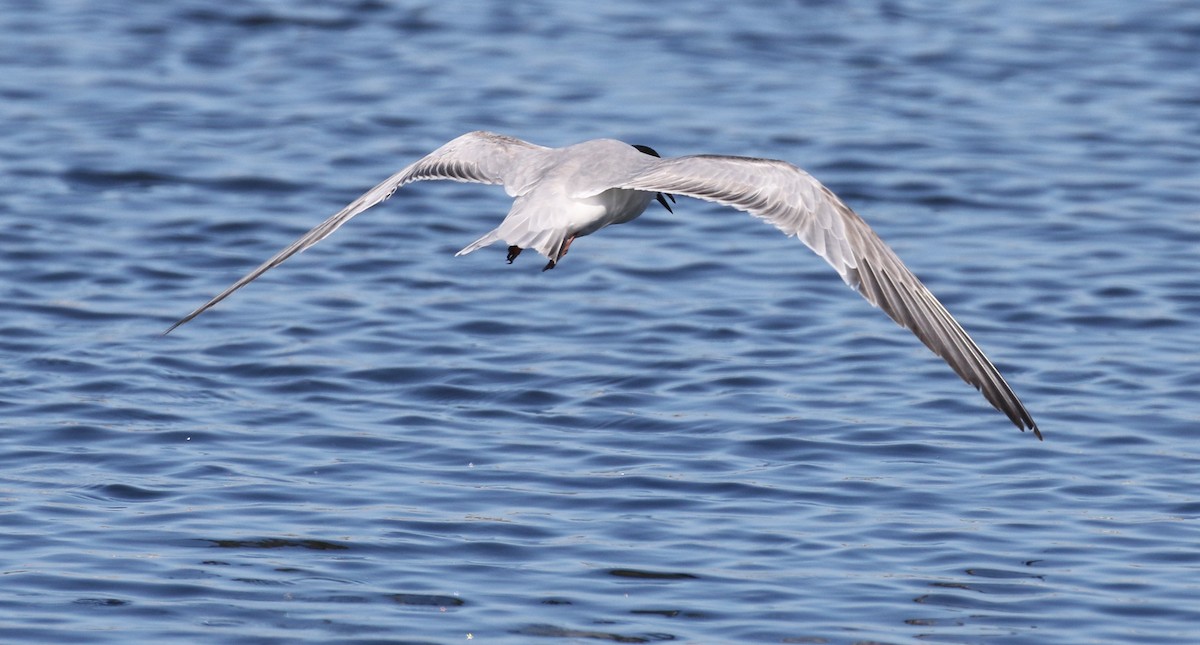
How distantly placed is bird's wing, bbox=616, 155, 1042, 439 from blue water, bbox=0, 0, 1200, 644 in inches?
38.4

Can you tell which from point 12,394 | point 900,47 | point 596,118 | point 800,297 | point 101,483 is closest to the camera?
point 101,483

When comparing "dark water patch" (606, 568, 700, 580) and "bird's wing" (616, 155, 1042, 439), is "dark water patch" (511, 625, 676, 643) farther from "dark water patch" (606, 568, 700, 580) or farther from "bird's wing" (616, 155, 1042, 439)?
"bird's wing" (616, 155, 1042, 439)

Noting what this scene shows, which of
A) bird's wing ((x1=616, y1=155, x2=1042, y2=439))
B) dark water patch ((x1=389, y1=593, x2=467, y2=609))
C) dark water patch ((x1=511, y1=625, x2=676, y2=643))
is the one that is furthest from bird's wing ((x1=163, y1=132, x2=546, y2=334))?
dark water patch ((x1=511, y1=625, x2=676, y2=643))

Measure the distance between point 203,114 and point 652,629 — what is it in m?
10.1

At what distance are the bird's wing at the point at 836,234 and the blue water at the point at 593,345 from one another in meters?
0.98

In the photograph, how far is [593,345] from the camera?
36.4 feet

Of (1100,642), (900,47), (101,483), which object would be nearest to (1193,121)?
(900,47)

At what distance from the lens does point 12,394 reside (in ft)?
33.1

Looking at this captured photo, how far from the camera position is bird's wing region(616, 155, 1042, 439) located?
7523 mm

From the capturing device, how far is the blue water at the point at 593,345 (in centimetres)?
776

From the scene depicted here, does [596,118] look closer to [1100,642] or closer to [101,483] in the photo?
[101,483]

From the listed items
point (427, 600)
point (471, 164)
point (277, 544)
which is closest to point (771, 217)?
point (471, 164)

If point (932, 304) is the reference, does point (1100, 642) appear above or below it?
below

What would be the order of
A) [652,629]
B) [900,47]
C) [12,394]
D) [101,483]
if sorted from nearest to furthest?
[652,629]
[101,483]
[12,394]
[900,47]
